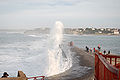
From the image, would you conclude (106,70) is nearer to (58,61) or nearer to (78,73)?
(78,73)

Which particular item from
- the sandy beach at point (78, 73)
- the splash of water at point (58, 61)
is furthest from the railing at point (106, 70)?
the splash of water at point (58, 61)

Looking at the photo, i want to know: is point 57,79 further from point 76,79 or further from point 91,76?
point 91,76

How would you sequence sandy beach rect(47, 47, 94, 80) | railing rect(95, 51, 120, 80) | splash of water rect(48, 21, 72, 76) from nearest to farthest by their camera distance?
1. railing rect(95, 51, 120, 80)
2. sandy beach rect(47, 47, 94, 80)
3. splash of water rect(48, 21, 72, 76)

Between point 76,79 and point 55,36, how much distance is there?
68.3 m

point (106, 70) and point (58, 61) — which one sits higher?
point (106, 70)

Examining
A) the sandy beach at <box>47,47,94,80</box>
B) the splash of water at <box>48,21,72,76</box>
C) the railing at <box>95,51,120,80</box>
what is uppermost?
the railing at <box>95,51,120,80</box>

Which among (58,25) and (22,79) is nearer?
(22,79)

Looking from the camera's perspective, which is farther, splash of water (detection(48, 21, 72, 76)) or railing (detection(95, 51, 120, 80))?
splash of water (detection(48, 21, 72, 76))

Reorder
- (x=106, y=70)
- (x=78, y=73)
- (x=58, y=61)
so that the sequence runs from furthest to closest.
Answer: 1. (x=58, y=61)
2. (x=78, y=73)
3. (x=106, y=70)

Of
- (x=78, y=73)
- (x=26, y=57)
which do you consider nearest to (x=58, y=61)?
(x=26, y=57)

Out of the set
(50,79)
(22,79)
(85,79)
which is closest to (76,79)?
(85,79)

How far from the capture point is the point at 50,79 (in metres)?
10.5

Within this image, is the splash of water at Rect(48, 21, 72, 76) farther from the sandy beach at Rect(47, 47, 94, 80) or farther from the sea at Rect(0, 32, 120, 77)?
the sandy beach at Rect(47, 47, 94, 80)

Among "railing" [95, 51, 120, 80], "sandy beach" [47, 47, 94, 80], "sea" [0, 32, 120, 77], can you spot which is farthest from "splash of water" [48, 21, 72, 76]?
"railing" [95, 51, 120, 80]
